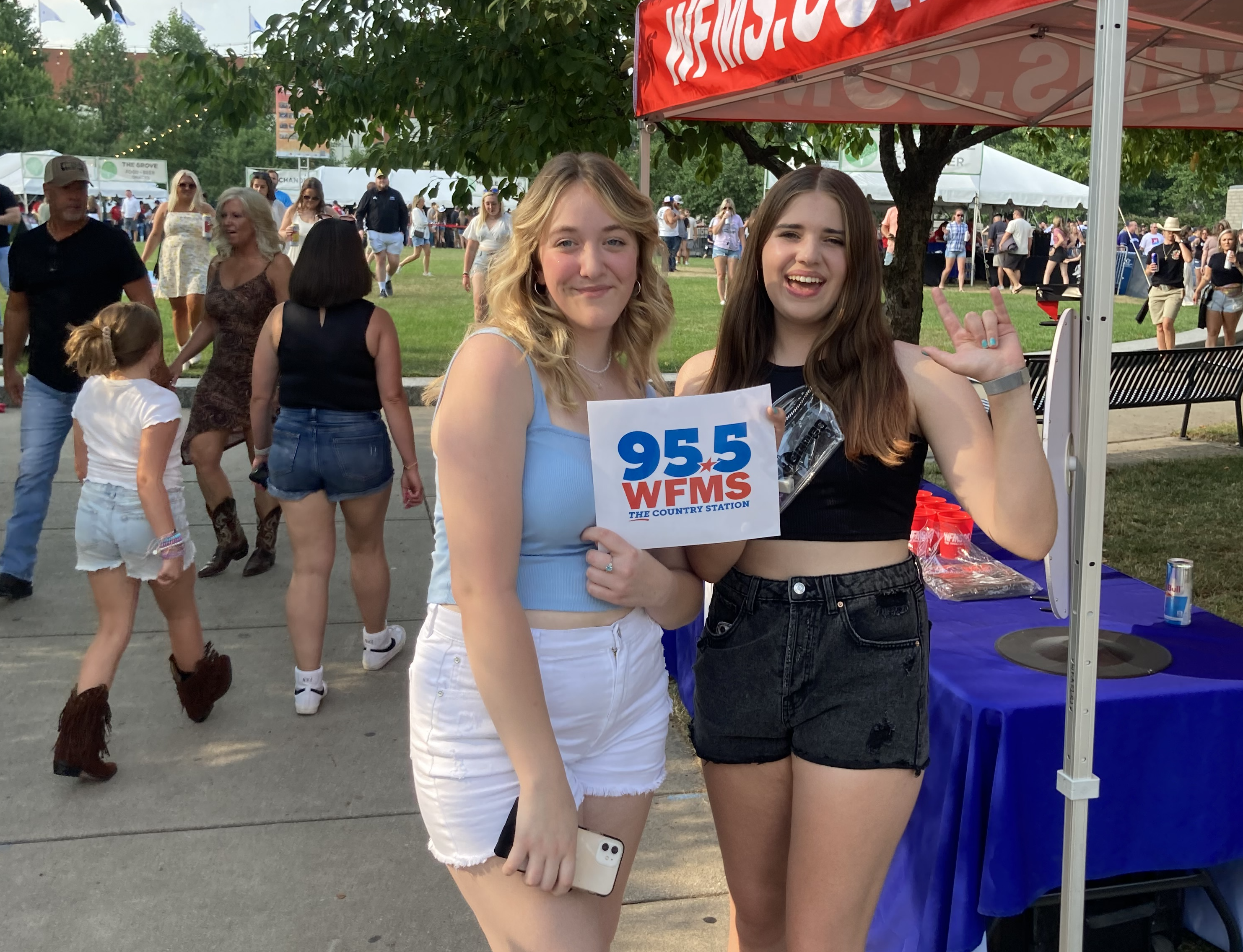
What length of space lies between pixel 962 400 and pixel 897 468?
18 cm

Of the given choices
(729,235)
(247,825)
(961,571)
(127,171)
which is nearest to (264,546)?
(247,825)

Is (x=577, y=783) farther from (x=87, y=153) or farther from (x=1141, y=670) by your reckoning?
(x=87, y=153)

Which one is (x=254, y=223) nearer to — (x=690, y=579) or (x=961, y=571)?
(x=961, y=571)

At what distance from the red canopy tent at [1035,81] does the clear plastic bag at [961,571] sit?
1.02 m

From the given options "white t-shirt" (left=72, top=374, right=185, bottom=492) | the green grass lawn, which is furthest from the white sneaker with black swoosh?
the green grass lawn

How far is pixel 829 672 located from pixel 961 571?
56.8 inches

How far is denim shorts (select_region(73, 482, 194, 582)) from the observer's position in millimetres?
3713

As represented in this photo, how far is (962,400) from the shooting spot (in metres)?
2.14

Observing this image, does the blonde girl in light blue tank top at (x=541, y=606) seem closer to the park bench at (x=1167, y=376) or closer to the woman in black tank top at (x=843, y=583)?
the woman in black tank top at (x=843, y=583)

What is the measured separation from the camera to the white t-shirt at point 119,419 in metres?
3.70

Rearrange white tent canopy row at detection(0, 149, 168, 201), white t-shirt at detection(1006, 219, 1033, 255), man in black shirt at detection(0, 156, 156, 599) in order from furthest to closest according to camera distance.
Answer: white tent canopy row at detection(0, 149, 168, 201) < white t-shirt at detection(1006, 219, 1033, 255) < man in black shirt at detection(0, 156, 156, 599)

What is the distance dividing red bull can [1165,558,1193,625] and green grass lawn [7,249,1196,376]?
5.80 meters

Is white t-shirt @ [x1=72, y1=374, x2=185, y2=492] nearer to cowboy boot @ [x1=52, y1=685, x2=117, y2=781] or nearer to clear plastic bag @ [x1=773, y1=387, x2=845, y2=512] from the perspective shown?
cowboy boot @ [x1=52, y1=685, x2=117, y2=781]

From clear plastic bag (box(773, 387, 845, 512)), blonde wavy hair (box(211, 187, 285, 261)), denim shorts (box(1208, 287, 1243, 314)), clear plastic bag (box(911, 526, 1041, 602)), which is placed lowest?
clear plastic bag (box(911, 526, 1041, 602))
